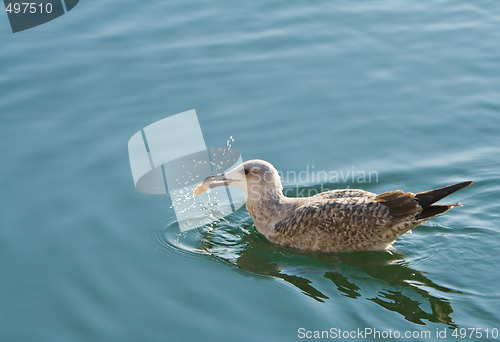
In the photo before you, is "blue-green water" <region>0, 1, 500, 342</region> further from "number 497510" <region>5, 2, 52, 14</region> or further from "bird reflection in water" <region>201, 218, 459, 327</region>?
"number 497510" <region>5, 2, 52, 14</region>

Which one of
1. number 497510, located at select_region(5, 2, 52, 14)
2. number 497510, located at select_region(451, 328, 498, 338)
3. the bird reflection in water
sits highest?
number 497510, located at select_region(5, 2, 52, 14)

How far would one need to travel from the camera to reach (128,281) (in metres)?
6.70

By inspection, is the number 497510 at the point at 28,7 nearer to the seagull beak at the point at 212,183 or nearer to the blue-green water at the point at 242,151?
the blue-green water at the point at 242,151

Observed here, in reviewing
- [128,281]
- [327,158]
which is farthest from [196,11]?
[128,281]

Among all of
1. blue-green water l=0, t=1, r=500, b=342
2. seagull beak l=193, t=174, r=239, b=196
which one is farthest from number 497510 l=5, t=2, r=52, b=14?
seagull beak l=193, t=174, r=239, b=196

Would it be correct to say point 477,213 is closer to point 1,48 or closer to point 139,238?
point 139,238

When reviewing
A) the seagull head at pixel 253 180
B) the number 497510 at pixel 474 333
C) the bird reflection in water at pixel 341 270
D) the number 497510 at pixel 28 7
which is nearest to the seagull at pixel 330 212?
the seagull head at pixel 253 180

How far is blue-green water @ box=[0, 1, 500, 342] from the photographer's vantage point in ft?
20.8

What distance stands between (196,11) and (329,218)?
558 cm

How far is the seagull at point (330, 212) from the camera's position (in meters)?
6.90

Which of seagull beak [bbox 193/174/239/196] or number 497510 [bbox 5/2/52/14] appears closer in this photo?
seagull beak [bbox 193/174/239/196]

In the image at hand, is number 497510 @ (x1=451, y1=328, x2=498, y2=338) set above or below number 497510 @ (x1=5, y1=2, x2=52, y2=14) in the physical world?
below

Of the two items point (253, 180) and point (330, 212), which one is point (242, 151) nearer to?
point (253, 180)

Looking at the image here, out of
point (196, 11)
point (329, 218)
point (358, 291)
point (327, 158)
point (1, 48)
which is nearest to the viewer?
point (358, 291)
